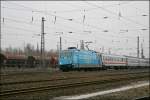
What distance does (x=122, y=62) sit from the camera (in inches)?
2279

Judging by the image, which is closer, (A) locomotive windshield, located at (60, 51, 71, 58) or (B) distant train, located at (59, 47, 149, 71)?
(B) distant train, located at (59, 47, 149, 71)

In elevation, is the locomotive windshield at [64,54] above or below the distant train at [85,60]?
above

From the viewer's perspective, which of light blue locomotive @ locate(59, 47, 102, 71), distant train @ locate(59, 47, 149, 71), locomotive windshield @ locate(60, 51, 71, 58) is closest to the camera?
light blue locomotive @ locate(59, 47, 102, 71)

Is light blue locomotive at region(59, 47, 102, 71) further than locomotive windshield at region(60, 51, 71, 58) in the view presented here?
No

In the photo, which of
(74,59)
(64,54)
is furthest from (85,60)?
(64,54)

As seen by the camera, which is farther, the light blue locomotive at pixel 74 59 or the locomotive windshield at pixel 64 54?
the locomotive windshield at pixel 64 54

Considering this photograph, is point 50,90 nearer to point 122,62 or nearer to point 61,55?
point 61,55

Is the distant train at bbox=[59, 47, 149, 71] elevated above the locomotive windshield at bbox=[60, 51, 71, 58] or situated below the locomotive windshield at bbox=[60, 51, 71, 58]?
below

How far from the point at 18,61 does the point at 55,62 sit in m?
8.51

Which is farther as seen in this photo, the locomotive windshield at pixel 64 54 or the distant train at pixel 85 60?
the locomotive windshield at pixel 64 54

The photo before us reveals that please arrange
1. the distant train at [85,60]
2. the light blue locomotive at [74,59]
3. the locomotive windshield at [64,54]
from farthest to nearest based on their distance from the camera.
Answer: the locomotive windshield at [64,54] → the distant train at [85,60] → the light blue locomotive at [74,59]

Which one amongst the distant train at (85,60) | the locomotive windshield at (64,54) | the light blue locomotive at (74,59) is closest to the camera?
the light blue locomotive at (74,59)

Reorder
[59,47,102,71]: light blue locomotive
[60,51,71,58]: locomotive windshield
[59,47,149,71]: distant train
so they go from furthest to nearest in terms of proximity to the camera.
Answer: [60,51,71,58]: locomotive windshield, [59,47,149,71]: distant train, [59,47,102,71]: light blue locomotive

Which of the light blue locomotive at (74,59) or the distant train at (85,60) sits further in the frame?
the distant train at (85,60)
